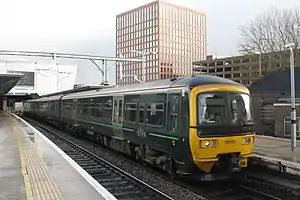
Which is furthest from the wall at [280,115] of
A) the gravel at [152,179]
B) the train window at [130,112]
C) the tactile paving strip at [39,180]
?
the tactile paving strip at [39,180]

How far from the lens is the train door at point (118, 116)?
47.6 ft

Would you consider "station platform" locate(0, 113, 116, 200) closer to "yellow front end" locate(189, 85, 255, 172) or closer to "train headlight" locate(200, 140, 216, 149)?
"yellow front end" locate(189, 85, 255, 172)

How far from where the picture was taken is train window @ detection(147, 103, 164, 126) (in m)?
10.9

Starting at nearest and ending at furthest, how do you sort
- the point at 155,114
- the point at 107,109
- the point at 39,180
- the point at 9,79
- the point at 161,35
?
the point at 39,180 < the point at 155,114 < the point at 107,109 < the point at 9,79 < the point at 161,35

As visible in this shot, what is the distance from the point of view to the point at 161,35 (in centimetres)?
6203

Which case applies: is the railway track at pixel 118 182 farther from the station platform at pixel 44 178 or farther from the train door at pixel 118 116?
the train door at pixel 118 116

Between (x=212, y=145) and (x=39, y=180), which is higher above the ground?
(x=212, y=145)

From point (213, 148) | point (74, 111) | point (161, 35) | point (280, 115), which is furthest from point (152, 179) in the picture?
point (161, 35)

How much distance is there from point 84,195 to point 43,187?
1192 millimetres

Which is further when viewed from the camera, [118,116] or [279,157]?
[118,116]

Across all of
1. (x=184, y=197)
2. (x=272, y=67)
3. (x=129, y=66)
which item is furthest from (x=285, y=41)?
(x=129, y=66)

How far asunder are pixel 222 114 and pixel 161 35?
53.4m

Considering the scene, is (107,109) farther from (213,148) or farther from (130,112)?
(213,148)

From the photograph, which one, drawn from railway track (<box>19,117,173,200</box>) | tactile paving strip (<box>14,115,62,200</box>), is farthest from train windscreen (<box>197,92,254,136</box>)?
tactile paving strip (<box>14,115,62,200</box>)
